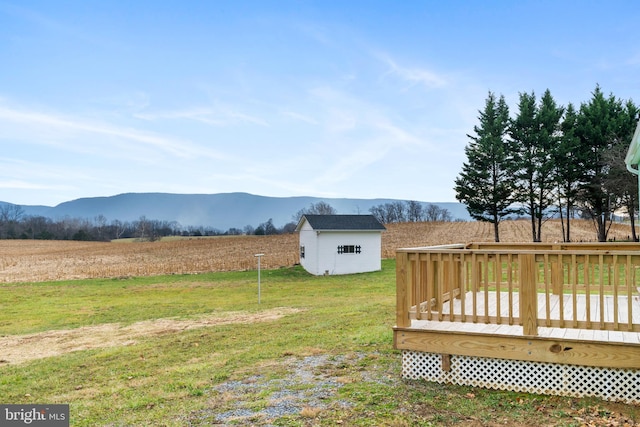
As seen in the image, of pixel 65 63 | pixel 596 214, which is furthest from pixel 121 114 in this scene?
pixel 596 214

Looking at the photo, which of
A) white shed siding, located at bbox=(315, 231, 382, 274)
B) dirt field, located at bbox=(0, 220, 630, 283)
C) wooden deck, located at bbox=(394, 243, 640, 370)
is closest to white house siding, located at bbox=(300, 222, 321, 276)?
white shed siding, located at bbox=(315, 231, 382, 274)

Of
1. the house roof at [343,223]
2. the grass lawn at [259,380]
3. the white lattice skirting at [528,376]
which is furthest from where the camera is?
the house roof at [343,223]

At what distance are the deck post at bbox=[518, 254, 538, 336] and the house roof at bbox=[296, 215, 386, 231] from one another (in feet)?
64.9

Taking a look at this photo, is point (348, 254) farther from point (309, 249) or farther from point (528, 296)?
point (528, 296)

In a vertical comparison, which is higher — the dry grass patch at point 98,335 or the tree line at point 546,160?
the tree line at point 546,160

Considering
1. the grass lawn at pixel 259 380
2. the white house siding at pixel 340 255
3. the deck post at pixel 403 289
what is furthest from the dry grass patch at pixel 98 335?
the white house siding at pixel 340 255

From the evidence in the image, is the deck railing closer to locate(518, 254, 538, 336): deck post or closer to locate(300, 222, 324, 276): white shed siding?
locate(518, 254, 538, 336): deck post

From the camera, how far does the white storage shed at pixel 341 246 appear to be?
24.2 m

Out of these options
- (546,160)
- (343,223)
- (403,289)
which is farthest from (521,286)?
(546,160)

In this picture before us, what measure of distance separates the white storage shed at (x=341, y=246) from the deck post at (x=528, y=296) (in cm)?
1969

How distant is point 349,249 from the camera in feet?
81.0

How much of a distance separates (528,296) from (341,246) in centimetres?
2019

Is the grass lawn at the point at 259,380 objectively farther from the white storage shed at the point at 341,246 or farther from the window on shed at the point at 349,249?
the window on shed at the point at 349,249

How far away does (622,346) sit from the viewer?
13.4 feet
